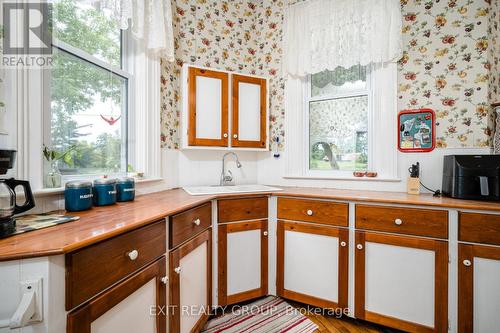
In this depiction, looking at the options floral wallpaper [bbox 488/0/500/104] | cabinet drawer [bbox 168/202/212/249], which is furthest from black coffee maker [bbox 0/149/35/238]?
floral wallpaper [bbox 488/0/500/104]

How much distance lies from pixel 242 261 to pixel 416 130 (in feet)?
5.71

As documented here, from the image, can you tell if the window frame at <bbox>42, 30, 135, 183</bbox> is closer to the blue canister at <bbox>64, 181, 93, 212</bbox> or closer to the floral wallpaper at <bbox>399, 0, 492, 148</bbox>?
the blue canister at <bbox>64, 181, 93, 212</bbox>

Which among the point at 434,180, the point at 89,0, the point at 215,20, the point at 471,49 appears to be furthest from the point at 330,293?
the point at 215,20

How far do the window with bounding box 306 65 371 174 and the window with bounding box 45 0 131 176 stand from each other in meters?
1.72

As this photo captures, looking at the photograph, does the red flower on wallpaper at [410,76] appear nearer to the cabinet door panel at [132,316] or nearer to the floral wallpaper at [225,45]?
the floral wallpaper at [225,45]

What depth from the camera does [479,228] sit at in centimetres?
145

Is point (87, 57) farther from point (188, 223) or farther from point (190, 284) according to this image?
point (190, 284)

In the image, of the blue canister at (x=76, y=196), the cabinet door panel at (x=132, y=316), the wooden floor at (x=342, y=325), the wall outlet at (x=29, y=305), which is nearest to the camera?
the wall outlet at (x=29, y=305)

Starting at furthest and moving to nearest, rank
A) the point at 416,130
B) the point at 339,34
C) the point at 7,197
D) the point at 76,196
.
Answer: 1. the point at 339,34
2. the point at 416,130
3. the point at 76,196
4. the point at 7,197

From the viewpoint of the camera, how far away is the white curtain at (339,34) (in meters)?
2.08

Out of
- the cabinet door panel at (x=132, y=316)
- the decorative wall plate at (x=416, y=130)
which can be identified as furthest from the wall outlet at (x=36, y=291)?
the decorative wall plate at (x=416, y=130)

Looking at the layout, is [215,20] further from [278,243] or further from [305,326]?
[305,326]

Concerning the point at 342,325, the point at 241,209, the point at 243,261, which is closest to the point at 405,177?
the point at 342,325

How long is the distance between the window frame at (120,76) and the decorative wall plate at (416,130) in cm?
220
